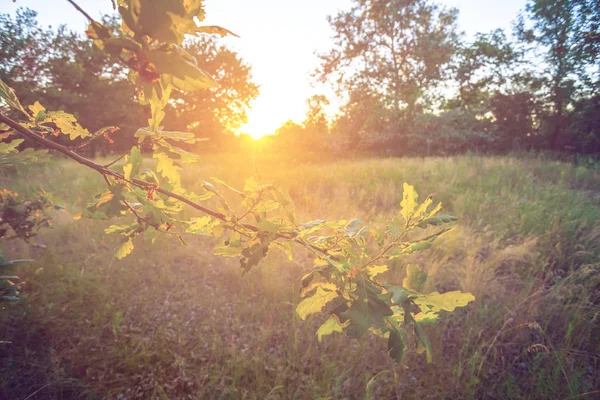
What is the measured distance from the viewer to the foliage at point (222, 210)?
484 mm

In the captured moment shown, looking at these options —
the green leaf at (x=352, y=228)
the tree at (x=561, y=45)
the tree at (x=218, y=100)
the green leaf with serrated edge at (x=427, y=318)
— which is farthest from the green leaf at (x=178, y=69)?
the tree at (x=218, y=100)

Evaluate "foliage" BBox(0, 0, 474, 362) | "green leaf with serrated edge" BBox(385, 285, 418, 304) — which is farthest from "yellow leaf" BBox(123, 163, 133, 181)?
"green leaf with serrated edge" BBox(385, 285, 418, 304)

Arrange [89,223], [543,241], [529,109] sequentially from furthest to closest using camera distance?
1. [529,109]
2. [89,223]
3. [543,241]

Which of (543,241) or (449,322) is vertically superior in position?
A: (543,241)

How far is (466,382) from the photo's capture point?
205 centimetres

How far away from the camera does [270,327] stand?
251 centimetres

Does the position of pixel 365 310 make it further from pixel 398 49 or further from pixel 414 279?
pixel 398 49

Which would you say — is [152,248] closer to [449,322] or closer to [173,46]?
[449,322]

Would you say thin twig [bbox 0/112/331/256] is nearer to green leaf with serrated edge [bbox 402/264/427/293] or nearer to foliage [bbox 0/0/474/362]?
foliage [bbox 0/0/474/362]

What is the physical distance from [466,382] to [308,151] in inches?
582

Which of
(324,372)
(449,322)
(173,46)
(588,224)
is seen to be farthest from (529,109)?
(173,46)

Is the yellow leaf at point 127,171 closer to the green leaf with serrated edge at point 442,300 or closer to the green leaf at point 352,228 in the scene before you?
the green leaf at point 352,228

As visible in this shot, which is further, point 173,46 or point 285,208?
point 285,208

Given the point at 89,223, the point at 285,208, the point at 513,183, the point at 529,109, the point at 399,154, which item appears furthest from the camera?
the point at 399,154
